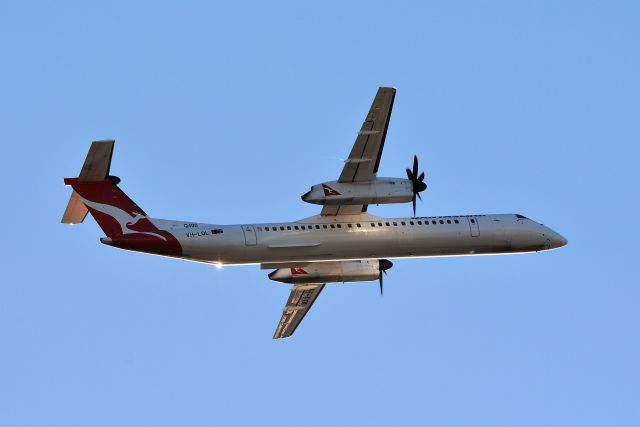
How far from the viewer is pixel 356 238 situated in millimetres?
58781

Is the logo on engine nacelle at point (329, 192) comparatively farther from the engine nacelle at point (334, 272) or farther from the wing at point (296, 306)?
the wing at point (296, 306)

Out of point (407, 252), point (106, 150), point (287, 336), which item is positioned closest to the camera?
point (106, 150)

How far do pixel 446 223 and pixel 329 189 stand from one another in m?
5.54

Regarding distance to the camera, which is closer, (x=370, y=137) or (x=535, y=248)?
(x=370, y=137)

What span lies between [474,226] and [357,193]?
5.73 m

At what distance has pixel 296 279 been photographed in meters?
62.3

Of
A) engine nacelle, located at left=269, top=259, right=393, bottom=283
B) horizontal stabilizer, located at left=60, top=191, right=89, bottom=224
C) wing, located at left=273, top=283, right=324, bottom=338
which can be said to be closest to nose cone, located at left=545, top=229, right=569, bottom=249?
engine nacelle, located at left=269, top=259, right=393, bottom=283

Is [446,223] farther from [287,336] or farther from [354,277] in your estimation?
[287,336]

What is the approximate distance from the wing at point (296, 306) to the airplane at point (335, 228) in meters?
3.41

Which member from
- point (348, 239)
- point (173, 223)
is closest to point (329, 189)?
point (348, 239)

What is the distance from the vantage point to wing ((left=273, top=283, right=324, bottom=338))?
214 ft

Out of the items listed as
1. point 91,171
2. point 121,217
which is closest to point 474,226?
point 121,217

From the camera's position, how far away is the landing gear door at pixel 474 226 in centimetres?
6050

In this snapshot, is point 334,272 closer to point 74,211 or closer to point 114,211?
point 114,211
